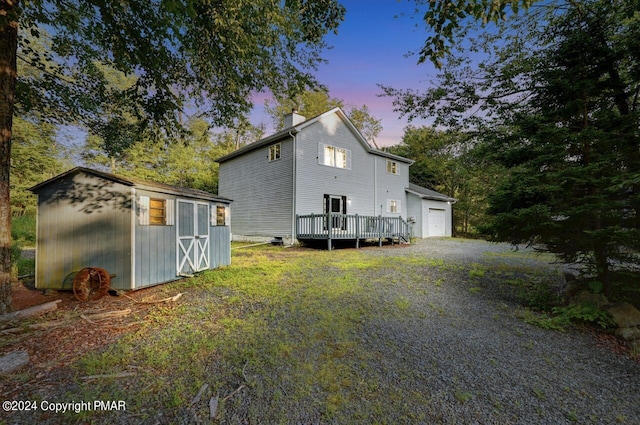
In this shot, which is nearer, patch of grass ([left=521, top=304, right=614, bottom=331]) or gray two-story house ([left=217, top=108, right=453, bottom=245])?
patch of grass ([left=521, top=304, right=614, bottom=331])

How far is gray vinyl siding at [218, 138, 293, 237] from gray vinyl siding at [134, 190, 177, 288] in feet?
24.8

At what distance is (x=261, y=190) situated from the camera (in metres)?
15.9

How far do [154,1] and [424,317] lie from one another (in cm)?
761

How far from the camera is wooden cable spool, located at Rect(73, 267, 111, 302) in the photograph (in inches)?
214

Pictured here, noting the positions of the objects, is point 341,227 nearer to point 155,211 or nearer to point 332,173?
point 332,173

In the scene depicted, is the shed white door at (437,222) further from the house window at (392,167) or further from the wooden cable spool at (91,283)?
the wooden cable spool at (91,283)

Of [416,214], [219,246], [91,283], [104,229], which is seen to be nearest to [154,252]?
[104,229]

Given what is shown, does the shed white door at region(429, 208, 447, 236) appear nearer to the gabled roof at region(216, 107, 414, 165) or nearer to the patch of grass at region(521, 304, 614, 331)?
the gabled roof at region(216, 107, 414, 165)

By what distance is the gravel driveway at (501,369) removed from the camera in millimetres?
2525

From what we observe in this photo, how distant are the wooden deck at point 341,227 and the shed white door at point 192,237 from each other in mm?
5770

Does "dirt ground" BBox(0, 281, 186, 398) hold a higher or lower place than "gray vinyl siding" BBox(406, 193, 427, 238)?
lower

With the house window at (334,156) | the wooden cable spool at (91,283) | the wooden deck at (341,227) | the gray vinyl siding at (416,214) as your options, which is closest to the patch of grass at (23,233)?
the wooden cable spool at (91,283)

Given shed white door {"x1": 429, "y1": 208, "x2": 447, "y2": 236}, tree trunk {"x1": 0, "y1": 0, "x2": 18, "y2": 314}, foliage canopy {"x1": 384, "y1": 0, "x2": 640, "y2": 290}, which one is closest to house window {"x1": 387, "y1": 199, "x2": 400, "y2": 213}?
shed white door {"x1": 429, "y1": 208, "x2": 447, "y2": 236}

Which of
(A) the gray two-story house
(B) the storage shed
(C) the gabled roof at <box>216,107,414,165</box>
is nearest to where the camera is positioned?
(B) the storage shed
